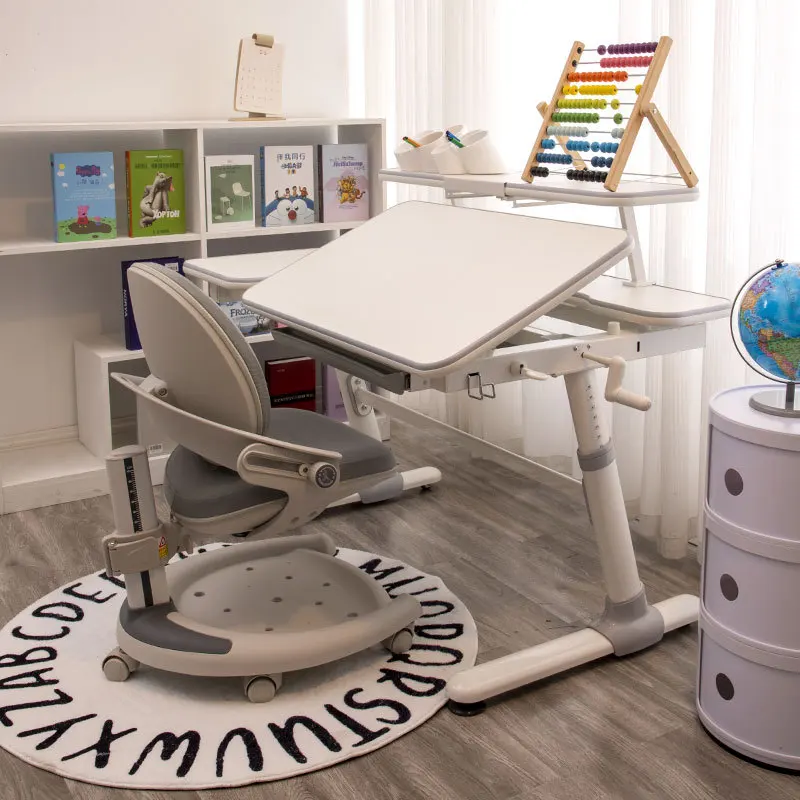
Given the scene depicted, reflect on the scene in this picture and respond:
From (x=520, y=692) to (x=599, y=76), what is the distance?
1.34 metres

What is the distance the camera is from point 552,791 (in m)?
1.94

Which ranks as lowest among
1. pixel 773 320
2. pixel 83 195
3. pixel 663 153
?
pixel 773 320

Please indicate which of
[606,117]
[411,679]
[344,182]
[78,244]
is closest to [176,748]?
[411,679]

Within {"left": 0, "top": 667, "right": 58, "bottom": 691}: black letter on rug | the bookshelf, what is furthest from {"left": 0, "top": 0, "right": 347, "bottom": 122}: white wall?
{"left": 0, "top": 667, "right": 58, "bottom": 691}: black letter on rug

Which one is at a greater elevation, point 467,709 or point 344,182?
point 344,182

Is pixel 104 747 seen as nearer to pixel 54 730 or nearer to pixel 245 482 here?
pixel 54 730

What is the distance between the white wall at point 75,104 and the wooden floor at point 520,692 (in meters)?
0.59

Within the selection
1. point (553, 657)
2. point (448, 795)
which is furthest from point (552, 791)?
point (553, 657)

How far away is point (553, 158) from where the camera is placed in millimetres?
2514

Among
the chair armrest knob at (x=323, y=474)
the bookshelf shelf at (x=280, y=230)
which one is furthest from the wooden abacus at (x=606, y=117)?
the bookshelf shelf at (x=280, y=230)

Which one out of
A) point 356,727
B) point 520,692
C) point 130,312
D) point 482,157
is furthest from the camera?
point 130,312

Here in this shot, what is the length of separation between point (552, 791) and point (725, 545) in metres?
0.53

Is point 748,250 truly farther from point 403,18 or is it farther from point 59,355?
point 59,355

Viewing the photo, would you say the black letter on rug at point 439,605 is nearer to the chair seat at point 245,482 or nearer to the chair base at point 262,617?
the chair base at point 262,617
